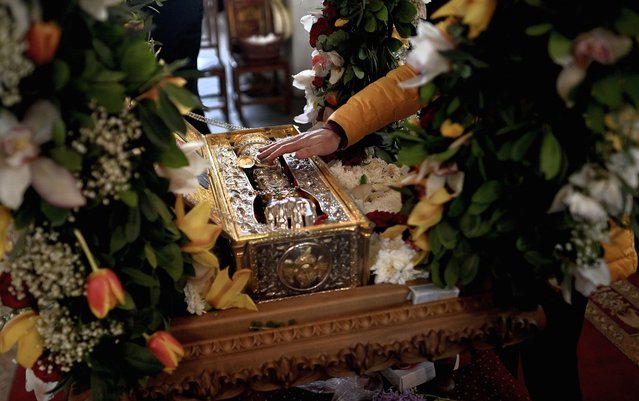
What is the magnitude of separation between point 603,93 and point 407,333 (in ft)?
1.99

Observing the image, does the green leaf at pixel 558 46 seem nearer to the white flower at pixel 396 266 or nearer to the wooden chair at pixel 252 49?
the white flower at pixel 396 266

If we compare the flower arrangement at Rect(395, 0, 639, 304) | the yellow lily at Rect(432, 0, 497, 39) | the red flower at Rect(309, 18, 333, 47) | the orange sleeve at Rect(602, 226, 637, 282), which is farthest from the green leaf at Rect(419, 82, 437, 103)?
the red flower at Rect(309, 18, 333, 47)

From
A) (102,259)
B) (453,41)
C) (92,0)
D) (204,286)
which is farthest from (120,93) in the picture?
(453,41)

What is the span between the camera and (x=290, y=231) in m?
1.22

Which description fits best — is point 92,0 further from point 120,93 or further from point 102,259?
point 102,259

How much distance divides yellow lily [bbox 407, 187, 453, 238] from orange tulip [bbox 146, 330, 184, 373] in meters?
0.49

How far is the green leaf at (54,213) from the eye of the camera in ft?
3.03

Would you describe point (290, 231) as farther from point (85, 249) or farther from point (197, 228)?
point (85, 249)

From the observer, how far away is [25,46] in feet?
2.68

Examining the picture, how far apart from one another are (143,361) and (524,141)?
77cm

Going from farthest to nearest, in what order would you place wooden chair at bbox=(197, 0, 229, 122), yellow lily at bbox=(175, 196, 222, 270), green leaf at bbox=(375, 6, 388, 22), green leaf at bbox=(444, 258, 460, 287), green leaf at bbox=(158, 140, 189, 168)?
wooden chair at bbox=(197, 0, 229, 122), green leaf at bbox=(375, 6, 388, 22), green leaf at bbox=(444, 258, 460, 287), yellow lily at bbox=(175, 196, 222, 270), green leaf at bbox=(158, 140, 189, 168)

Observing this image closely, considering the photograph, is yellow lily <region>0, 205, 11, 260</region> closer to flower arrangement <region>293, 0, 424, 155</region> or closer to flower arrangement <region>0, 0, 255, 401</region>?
flower arrangement <region>0, 0, 255, 401</region>

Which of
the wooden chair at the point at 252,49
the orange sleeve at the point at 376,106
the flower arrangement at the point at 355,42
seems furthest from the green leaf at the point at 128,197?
the wooden chair at the point at 252,49

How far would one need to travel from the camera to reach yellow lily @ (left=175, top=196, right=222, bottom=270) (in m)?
1.14
